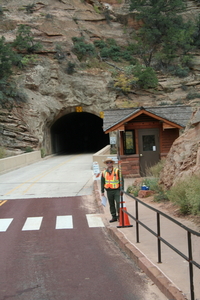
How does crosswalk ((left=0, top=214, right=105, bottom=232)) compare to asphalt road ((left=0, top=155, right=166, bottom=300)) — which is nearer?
asphalt road ((left=0, top=155, right=166, bottom=300))

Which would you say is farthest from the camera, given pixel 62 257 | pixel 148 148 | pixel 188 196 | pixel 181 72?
pixel 181 72

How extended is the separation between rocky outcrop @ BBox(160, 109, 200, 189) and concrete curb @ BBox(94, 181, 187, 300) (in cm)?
368

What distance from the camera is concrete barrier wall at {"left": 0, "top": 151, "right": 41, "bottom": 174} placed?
28812mm

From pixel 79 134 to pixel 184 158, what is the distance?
196 feet

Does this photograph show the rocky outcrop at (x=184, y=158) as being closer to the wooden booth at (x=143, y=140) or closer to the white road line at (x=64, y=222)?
the white road line at (x=64, y=222)

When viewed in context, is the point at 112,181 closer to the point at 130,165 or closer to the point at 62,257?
the point at 62,257

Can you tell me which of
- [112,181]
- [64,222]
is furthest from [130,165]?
[112,181]

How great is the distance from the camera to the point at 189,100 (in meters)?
45.8

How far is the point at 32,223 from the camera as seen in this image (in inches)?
456

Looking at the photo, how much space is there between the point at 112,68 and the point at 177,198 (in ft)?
139

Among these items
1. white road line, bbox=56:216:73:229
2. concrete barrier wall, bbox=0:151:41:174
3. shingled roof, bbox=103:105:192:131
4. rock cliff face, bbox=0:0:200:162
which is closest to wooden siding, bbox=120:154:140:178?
shingled roof, bbox=103:105:192:131

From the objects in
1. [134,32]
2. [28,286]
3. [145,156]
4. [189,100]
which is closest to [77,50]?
[134,32]

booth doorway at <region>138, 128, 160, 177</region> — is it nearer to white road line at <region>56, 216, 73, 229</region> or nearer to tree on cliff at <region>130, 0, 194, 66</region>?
white road line at <region>56, 216, 73, 229</region>

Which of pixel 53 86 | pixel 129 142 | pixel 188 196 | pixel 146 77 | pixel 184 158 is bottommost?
pixel 188 196
